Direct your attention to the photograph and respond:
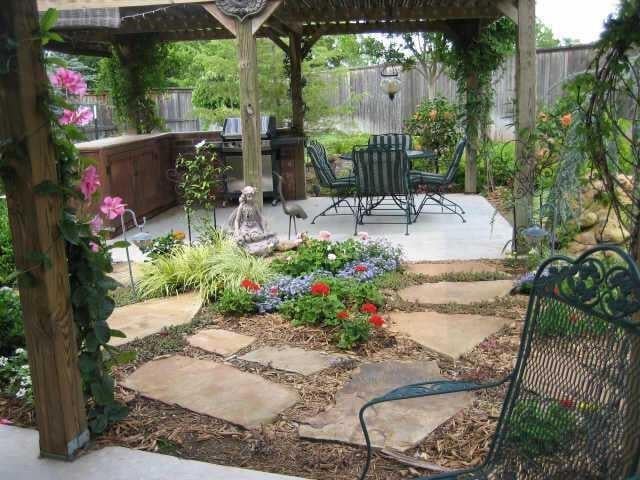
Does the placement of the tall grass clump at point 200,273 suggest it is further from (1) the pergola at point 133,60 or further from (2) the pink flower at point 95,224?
(2) the pink flower at point 95,224

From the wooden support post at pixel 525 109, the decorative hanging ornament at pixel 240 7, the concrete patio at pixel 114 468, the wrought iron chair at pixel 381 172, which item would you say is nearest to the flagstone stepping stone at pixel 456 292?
the wooden support post at pixel 525 109

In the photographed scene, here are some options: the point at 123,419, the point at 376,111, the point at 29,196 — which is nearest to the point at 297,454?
the point at 123,419

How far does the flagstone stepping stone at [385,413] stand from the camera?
7.89 ft

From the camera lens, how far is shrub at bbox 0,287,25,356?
3191 millimetres


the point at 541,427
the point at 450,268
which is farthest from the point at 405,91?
the point at 541,427

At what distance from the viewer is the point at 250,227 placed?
5465 millimetres

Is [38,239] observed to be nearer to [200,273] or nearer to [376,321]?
[376,321]

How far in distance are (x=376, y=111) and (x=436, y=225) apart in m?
8.19

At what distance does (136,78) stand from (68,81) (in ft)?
21.4

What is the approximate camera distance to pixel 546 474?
1.58m

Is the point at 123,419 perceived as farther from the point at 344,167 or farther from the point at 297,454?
the point at 344,167

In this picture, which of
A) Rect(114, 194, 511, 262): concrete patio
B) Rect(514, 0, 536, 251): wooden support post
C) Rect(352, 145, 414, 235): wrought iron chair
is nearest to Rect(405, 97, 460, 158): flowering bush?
Rect(114, 194, 511, 262): concrete patio

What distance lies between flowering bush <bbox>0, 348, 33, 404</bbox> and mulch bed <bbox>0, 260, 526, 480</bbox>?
0.05m

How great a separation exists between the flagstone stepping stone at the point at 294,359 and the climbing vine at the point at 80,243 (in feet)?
2.71
